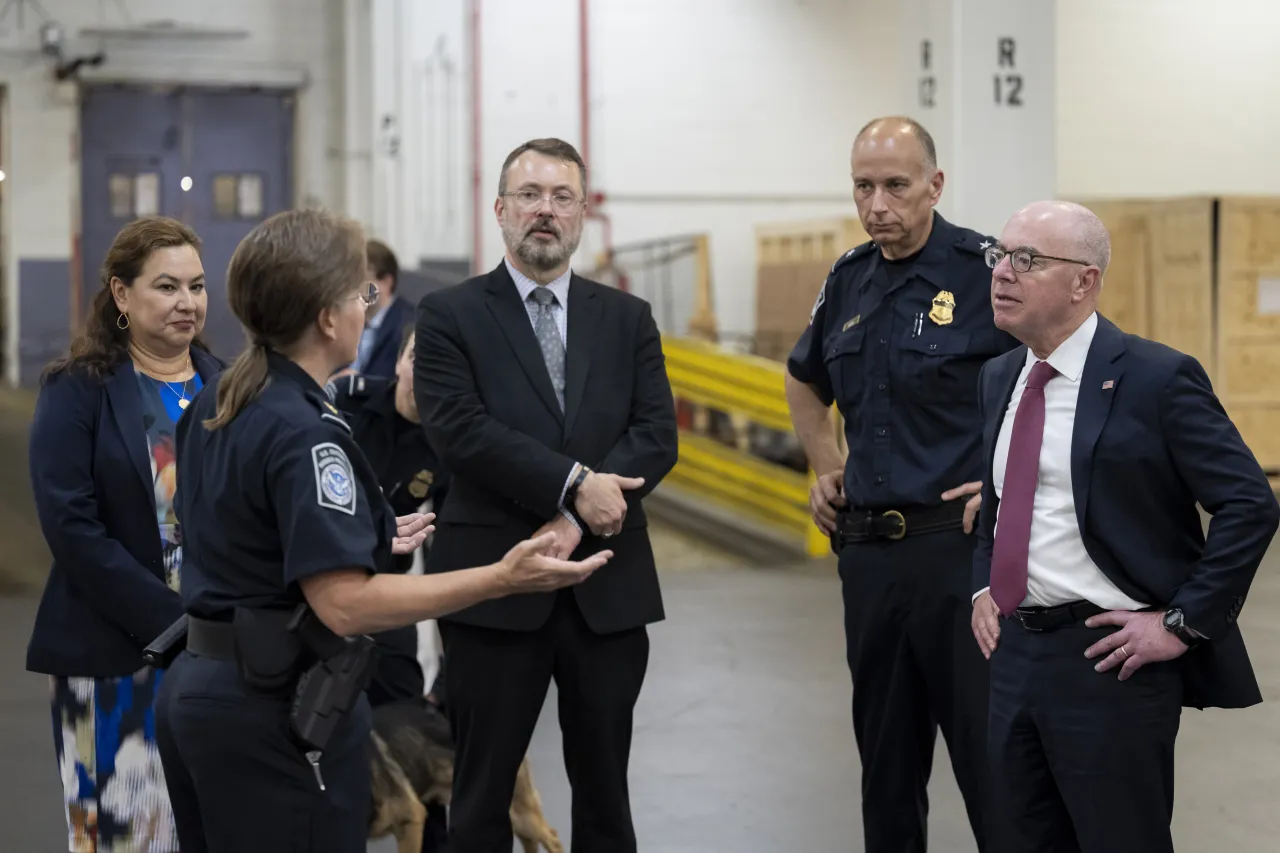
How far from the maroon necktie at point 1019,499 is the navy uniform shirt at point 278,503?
1148 millimetres

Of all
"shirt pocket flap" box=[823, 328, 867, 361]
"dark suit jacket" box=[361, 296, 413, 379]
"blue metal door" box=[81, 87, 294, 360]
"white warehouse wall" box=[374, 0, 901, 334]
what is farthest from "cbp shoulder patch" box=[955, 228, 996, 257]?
"blue metal door" box=[81, 87, 294, 360]

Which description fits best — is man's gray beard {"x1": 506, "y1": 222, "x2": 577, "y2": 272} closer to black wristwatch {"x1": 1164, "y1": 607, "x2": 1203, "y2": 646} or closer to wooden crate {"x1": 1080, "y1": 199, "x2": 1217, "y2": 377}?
black wristwatch {"x1": 1164, "y1": 607, "x2": 1203, "y2": 646}

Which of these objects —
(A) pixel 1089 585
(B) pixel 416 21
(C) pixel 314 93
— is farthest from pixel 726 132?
(A) pixel 1089 585

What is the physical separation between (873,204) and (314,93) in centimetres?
1339

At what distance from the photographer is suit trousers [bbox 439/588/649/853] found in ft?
10.4

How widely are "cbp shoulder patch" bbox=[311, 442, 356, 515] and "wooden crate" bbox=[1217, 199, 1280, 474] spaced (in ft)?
30.9

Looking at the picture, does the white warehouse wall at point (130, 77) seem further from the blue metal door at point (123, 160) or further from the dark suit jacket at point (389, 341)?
the dark suit jacket at point (389, 341)

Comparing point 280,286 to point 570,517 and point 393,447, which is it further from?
point 393,447

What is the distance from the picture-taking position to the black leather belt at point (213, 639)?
2174 mm

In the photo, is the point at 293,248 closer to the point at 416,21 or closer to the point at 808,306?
the point at 808,306

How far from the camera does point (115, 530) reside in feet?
9.62

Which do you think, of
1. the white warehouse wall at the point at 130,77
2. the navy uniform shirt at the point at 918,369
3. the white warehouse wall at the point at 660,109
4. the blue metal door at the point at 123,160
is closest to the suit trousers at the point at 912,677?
the navy uniform shirt at the point at 918,369

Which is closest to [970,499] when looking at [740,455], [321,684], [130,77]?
[321,684]

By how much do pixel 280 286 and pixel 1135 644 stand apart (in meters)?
1.54
